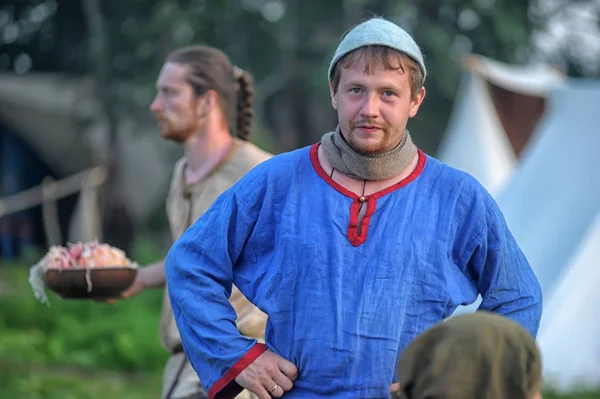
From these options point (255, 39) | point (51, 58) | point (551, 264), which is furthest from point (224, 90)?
point (51, 58)

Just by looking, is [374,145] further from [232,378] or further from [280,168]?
[232,378]

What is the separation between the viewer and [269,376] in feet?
8.76

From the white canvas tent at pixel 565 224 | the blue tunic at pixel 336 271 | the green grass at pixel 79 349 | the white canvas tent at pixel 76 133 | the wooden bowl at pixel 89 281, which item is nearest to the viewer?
the blue tunic at pixel 336 271

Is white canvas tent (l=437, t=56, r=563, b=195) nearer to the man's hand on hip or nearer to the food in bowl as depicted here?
the food in bowl

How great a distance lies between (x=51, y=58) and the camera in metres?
16.3

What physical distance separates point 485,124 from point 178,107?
790cm

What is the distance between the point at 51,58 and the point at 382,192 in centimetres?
1425

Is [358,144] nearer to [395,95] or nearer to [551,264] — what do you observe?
[395,95]

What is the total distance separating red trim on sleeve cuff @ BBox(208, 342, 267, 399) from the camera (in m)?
2.71

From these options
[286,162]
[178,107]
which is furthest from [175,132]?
[286,162]

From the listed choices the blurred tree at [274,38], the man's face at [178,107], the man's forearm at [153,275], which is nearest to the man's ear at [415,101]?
the man's face at [178,107]

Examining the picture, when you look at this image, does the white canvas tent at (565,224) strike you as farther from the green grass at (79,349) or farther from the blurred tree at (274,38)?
the blurred tree at (274,38)

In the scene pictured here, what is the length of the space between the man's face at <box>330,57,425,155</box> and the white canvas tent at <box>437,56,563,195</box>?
8.72 metres

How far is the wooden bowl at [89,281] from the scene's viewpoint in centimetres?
388
